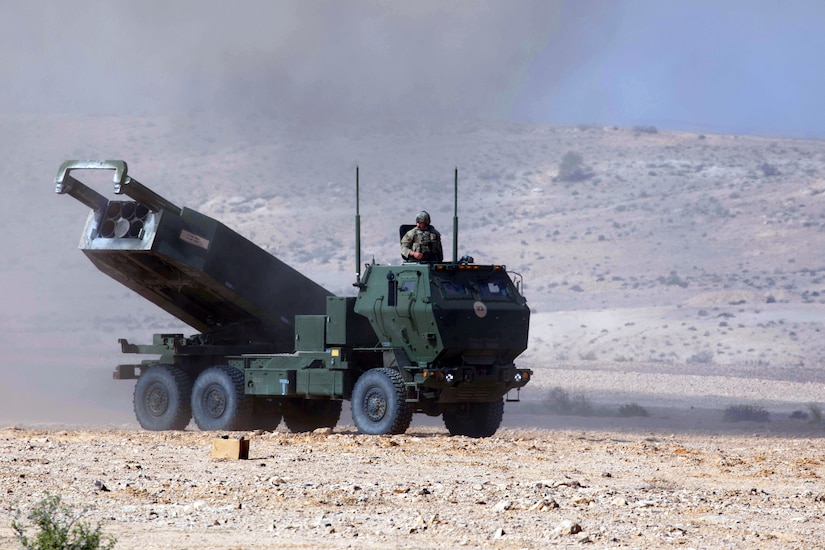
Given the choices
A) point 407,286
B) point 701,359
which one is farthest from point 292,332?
point 701,359

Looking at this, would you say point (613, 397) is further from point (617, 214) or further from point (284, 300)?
point (617, 214)

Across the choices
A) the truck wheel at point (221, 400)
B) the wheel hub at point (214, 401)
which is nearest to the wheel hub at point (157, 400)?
the truck wheel at point (221, 400)

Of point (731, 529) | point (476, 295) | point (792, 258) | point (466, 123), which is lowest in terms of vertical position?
point (731, 529)

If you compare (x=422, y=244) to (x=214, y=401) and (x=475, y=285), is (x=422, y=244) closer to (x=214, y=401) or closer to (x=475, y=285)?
(x=475, y=285)

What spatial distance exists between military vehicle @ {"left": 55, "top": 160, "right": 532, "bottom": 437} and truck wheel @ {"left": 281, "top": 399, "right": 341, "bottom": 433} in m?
0.02

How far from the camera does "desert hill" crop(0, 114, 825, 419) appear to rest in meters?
50.8

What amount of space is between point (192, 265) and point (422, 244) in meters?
3.04

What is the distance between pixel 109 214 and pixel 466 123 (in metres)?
72.4

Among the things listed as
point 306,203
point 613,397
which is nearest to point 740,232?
point 306,203

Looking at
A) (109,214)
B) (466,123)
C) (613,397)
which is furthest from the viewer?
(466,123)

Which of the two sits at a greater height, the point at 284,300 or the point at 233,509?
the point at 284,300

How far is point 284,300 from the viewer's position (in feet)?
70.7

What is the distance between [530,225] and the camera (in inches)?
2876

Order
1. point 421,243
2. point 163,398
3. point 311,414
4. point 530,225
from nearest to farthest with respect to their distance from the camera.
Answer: point 421,243 < point 311,414 < point 163,398 < point 530,225
